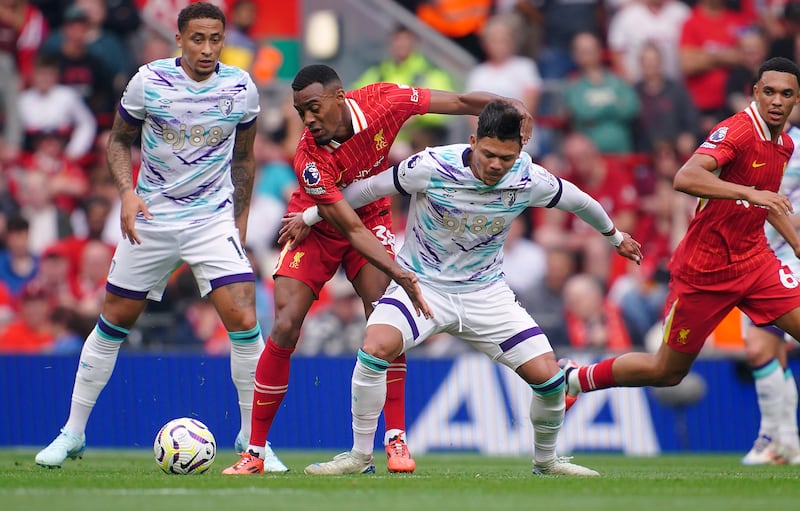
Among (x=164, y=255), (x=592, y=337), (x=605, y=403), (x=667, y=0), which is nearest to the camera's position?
(x=164, y=255)

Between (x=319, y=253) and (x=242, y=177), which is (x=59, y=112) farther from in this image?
(x=319, y=253)

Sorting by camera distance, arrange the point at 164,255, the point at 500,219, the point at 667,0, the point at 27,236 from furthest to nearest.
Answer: the point at 667,0, the point at 27,236, the point at 164,255, the point at 500,219

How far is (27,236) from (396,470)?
29.3ft

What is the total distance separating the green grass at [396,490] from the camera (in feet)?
23.9

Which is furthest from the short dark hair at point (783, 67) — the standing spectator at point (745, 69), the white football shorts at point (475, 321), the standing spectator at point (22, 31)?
the standing spectator at point (22, 31)

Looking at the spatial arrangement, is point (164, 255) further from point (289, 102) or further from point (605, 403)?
point (289, 102)

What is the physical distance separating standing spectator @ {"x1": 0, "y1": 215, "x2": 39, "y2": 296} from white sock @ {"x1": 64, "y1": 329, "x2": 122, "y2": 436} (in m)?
7.36

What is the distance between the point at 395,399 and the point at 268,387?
0.86 m

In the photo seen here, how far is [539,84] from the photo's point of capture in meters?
17.8

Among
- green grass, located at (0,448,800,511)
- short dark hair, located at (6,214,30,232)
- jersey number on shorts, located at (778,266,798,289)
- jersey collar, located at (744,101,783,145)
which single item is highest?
short dark hair, located at (6,214,30,232)

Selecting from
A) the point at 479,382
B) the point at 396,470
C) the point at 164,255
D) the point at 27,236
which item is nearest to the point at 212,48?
the point at 164,255

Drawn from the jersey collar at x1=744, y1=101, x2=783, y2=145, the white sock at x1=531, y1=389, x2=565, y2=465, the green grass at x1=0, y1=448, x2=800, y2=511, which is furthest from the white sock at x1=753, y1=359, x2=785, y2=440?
the white sock at x1=531, y1=389, x2=565, y2=465

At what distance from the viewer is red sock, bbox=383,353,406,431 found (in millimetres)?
9547

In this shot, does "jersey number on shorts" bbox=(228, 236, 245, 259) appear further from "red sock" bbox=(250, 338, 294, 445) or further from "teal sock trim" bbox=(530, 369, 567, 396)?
"teal sock trim" bbox=(530, 369, 567, 396)
